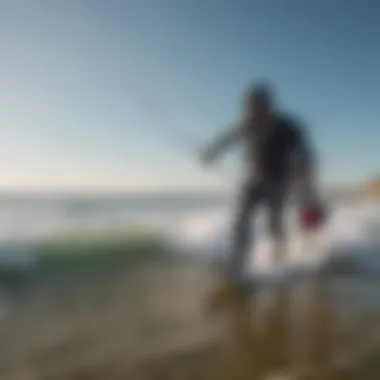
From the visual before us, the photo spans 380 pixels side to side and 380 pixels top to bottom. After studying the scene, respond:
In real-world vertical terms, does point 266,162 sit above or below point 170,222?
above

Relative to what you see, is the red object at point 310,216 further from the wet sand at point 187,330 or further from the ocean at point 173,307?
the wet sand at point 187,330

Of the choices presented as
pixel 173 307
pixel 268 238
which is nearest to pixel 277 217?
pixel 268 238

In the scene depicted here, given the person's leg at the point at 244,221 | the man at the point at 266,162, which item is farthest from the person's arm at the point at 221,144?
the person's leg at the point at 244,221

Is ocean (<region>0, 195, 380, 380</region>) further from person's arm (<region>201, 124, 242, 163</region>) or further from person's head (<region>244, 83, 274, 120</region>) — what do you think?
person's head (<region>244, 83, 274, 120</region>)

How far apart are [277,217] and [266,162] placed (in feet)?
0.44

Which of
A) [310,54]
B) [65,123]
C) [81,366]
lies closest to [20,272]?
[81,366]

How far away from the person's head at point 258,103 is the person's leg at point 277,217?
17cm

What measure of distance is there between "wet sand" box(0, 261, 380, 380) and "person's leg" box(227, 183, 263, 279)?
75 mm

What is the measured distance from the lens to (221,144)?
1332 mm

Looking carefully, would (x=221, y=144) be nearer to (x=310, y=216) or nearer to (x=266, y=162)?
(x=266, y=162)

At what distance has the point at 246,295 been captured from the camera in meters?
1.33

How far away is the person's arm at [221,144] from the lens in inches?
52.4

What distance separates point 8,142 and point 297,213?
0.70m

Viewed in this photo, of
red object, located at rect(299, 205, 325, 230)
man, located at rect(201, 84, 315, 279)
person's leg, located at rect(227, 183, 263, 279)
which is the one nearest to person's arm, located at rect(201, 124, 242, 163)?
man, located at rect(201, 84, 315, 279)
